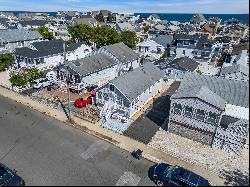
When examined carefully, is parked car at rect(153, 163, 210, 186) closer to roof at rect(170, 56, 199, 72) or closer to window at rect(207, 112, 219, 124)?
window at rect(207, 112, 219, 124)

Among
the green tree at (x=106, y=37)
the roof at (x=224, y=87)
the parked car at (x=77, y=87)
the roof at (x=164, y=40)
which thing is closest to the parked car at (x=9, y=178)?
the roof at (x=224, y=87)

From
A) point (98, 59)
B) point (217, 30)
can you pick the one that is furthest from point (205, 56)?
point (217, 30)

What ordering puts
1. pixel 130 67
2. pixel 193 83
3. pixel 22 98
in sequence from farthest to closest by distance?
pixel 130 67
pixel 22 98
pixel 193 83

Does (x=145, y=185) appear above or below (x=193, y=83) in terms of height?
below

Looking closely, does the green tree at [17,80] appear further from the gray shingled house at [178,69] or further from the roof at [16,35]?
the roof at [16,35]

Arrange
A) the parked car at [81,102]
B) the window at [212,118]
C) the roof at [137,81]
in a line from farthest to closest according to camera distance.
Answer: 1. the parked car at [81,102]
2. the roof at [137,81]
3. the window at [212,118]

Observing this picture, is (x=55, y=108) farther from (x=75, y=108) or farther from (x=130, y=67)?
(x=130, y=67)

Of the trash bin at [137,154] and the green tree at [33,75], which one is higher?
the green tree at [33,75]
